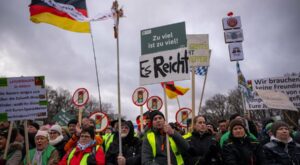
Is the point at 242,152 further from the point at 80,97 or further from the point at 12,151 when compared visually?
the point at 80,97

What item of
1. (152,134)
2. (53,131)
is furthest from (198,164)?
(53,131)

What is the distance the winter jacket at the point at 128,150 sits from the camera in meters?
4.63

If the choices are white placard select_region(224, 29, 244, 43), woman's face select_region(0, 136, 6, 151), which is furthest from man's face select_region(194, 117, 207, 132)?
woman's face select_region(0, 136, 6, 151)

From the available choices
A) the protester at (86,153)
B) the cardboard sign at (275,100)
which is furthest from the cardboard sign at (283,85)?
the protester at (86,153)

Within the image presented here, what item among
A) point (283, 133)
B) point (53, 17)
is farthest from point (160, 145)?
point (53, 17)

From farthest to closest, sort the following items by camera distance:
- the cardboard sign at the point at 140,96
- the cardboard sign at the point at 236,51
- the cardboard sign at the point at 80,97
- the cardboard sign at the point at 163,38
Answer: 1. the cardboard sign at the point at 140,96
2. the cardboard sign at the point at 80,97
3. the cardboard sign at the point at 236,51
4. the cardboard sign at the point at 163,38

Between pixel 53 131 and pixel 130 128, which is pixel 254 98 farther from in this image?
pixel 53 131

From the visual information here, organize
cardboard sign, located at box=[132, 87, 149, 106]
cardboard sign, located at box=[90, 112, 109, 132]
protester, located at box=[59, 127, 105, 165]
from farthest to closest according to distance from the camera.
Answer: cardboard sign, located at box=[132, 87, 149, 106] → cardboard sign, located at box=[90, 112, 109, 132] → protester, located at box=[59, 127, 105, 165]

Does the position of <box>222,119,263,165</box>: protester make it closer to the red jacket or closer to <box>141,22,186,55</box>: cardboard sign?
<box>141,22,186,55</box>: cardboard sign

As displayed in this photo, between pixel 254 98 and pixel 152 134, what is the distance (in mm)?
4094

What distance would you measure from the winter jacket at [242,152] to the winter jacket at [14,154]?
3.64m

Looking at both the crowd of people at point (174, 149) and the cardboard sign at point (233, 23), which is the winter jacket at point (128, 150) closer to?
the crowd of people at point (174, 149)

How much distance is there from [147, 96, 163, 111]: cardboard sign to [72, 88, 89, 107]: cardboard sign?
220 centimetres

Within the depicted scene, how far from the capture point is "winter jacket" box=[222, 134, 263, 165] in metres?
4.04
